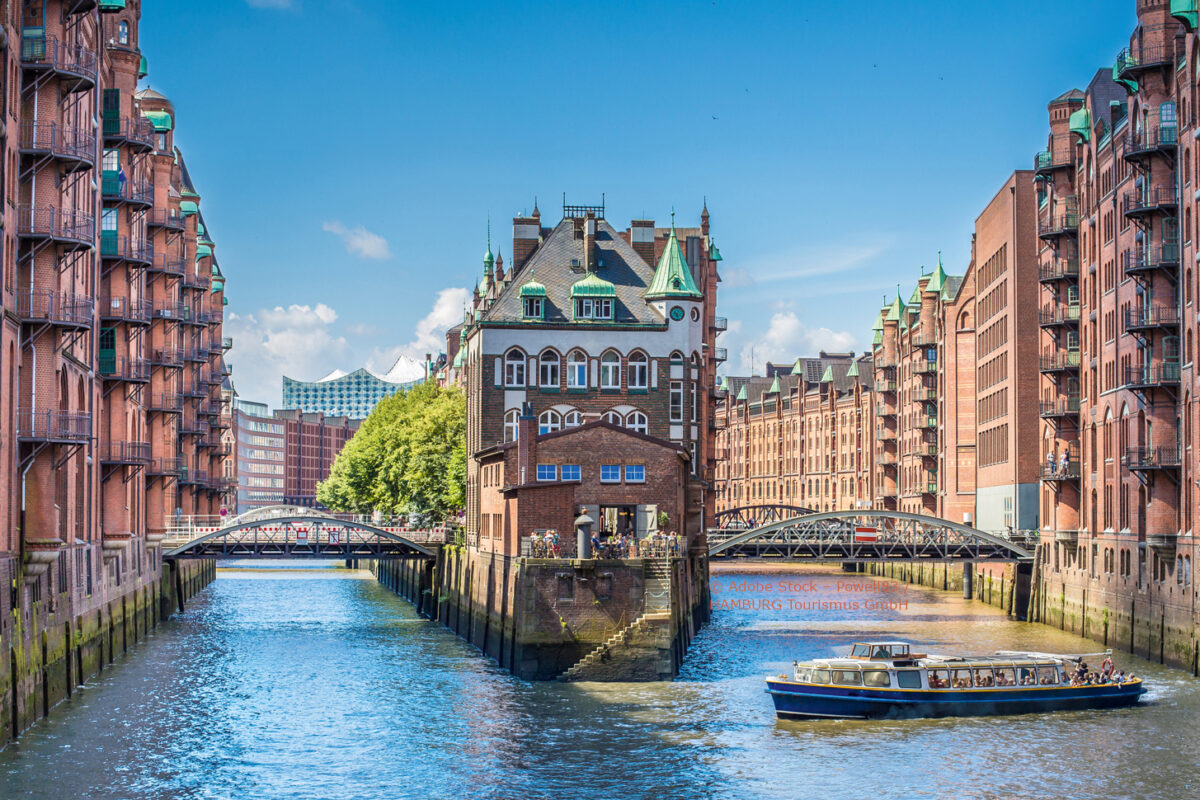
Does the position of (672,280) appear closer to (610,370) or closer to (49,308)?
(610,370)

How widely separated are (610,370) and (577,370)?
1.82m

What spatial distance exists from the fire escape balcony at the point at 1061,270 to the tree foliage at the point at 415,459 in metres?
38.7

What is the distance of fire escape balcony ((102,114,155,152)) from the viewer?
69062 mm

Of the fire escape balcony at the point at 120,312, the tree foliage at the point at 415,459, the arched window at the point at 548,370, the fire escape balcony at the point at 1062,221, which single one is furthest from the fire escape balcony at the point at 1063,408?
the fire escape balcony at the point at 120,312

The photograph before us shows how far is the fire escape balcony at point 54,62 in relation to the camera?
50375 millimetres

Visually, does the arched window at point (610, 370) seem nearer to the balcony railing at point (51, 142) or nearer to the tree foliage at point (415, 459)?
the tree foliage at point (415, 459)

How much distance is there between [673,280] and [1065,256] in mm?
21227

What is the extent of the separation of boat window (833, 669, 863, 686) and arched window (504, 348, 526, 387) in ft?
129

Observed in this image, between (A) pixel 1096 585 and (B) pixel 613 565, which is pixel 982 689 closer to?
(B) pixel 613 565

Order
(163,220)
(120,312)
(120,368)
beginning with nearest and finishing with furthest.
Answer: (120,312)
(120,368)
(163,220)

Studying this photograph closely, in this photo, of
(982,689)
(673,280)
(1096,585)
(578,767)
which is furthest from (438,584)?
(578,767)

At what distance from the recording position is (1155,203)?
69375 millimetres

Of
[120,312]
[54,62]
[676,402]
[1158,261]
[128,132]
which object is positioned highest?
[128,132]

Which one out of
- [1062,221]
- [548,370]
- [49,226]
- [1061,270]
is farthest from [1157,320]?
[49,226]
